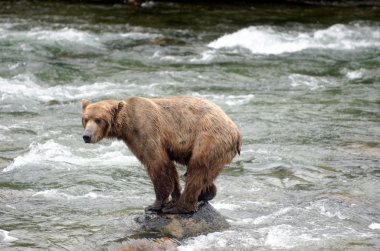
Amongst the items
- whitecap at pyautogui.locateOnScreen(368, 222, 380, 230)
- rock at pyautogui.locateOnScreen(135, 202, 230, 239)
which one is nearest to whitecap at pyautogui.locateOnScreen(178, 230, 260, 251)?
rock at pyautogui.locateOnScreen(135, 202, 230, 239)

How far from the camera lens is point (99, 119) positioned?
280 inches

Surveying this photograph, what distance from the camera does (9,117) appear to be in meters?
12.2

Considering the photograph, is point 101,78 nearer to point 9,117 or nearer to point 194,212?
point 9,117

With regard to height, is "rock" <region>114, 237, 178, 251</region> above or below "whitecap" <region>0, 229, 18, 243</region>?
above

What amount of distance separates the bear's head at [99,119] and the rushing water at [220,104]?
A: 98 cm

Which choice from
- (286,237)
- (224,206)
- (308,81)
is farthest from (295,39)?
(286,237)

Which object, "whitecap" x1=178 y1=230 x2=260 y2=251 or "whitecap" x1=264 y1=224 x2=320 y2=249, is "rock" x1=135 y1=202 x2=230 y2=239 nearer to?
"whitecap" x1=178 y1=230 x2=260 y2=251

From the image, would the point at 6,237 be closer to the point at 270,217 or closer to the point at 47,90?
the point at 270,217

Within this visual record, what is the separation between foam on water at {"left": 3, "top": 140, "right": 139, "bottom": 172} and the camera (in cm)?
973

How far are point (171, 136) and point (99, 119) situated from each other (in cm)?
73

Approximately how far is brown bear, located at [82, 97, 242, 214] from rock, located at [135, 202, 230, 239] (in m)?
0.08

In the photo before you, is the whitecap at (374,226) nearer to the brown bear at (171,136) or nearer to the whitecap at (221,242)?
the whitecap at (221,242)

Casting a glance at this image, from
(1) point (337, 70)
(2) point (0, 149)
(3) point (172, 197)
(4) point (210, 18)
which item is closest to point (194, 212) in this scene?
(3) point (172, 197)

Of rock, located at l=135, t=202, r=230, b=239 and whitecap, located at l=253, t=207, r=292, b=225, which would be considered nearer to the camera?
rock, located at l=135, t=202, r=230, b=239
